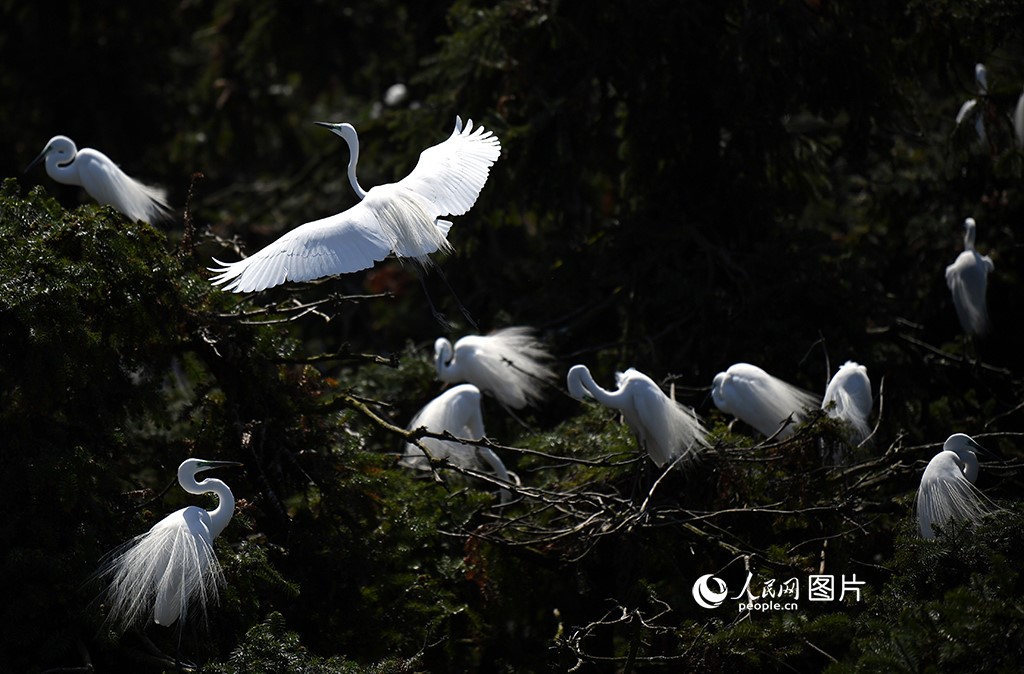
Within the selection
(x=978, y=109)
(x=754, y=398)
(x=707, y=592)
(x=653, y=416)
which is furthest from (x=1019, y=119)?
(x=707, y=592)

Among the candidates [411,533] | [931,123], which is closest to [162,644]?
[411,533]

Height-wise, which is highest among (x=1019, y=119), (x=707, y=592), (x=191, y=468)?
(x=1019, y=119)

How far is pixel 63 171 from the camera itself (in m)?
5.76

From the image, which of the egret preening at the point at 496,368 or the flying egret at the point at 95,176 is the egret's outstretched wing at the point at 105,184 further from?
the egret preening at the point at 496,368

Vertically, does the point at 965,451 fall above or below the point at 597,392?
below

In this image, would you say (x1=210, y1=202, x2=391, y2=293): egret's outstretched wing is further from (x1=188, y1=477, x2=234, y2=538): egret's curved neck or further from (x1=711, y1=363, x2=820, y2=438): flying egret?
(x1=711, y1=363, x2=820, y2=438): flying egret

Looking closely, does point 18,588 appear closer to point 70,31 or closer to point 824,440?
point 824,440

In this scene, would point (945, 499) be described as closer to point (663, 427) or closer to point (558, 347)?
point (663, 427)

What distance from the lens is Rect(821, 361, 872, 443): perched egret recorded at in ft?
15.4

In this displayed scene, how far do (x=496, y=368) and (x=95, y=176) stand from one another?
2.30 metres

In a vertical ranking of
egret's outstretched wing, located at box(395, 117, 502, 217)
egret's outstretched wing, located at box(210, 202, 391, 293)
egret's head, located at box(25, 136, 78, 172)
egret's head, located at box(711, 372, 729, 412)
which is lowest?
egret's head, located at box(711, 372, 729, 412)

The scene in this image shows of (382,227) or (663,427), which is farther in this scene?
(663,427)

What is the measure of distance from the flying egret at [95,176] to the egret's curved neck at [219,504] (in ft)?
7.47

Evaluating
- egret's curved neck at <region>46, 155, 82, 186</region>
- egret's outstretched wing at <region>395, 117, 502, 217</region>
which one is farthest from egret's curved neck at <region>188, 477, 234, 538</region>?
egret's curved neck at <region>46, 155, 82, 186</region>
